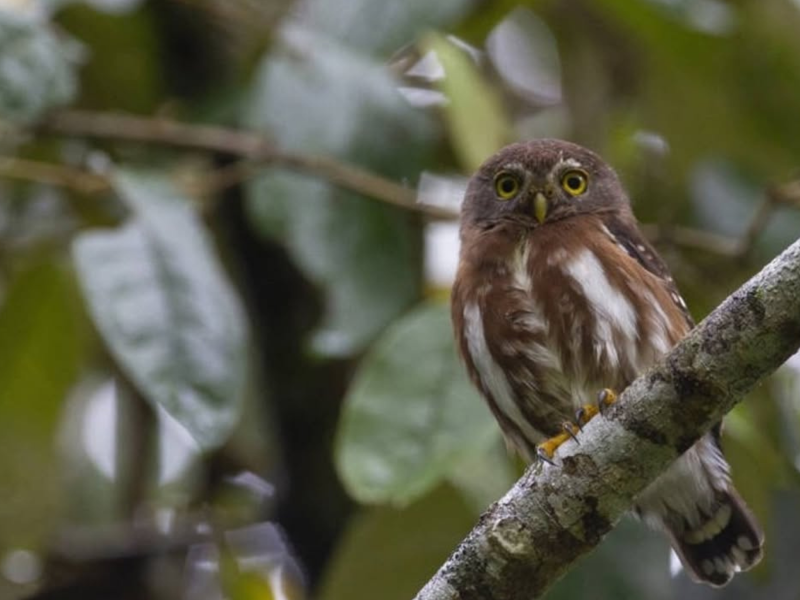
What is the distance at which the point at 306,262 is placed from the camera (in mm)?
4375

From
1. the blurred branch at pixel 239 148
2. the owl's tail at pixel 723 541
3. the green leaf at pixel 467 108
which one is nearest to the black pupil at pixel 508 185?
the green leaf at pixel 467 108

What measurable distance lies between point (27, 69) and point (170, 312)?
75cm

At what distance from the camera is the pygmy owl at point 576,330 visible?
360 centimetres

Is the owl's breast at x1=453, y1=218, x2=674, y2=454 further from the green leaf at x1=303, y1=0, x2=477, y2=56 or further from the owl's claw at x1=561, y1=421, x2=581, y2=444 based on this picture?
the green leaf at x1=303, y1=0, x2=477, y2=56

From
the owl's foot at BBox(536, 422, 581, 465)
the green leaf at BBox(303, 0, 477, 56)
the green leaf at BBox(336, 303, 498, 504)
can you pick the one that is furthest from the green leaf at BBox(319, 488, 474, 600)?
the green leaf at BBox(303, 0, 477, 56)

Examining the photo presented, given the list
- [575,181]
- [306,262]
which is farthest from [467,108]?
[306,262]

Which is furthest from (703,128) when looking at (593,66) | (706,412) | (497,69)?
(706,412)

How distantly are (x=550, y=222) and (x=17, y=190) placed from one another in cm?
203

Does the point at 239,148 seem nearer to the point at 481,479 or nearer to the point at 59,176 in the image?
the point at 59,176

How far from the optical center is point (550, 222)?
159 inches

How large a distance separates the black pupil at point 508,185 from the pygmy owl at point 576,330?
52mm

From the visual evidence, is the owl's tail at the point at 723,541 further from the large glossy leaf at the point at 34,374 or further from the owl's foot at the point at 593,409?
the large glossy leaf at the point at 34,374

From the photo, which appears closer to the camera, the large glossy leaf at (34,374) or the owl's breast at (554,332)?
the owl's breast at (554,332)

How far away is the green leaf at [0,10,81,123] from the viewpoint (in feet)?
13.4
